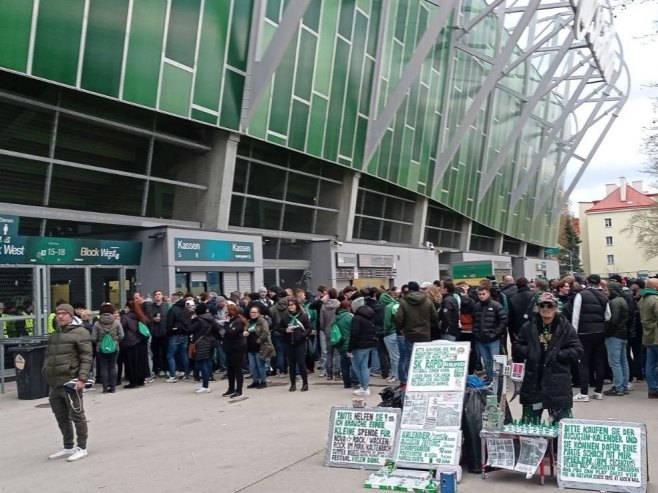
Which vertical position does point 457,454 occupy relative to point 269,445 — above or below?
above

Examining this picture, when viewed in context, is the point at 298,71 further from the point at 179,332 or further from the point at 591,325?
the point at 591,325

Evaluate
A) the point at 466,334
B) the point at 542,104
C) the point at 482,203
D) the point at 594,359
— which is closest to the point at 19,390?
the point at 466,334

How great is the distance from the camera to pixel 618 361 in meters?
9.84

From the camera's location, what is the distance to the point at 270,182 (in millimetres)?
23672

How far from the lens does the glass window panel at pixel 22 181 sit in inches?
605

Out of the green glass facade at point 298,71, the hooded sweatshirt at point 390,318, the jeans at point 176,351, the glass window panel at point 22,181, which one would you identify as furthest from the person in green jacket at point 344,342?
the glass window panel at point 22,181

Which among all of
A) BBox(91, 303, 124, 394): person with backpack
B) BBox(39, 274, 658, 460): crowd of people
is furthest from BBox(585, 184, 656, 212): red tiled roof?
BBox(91, 303, 124, 394): person with backpack

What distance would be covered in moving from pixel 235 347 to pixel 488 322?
4147 millimetres

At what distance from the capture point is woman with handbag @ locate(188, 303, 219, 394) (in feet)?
39.3

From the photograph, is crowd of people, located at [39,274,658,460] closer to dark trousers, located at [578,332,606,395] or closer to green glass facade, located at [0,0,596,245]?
dark trousers, located at [578,332,606,395]

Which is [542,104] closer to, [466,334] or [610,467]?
[466,334]

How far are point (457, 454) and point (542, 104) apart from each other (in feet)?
153

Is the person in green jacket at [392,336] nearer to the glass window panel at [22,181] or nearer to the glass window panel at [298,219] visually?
the glass window panel at [22,181]

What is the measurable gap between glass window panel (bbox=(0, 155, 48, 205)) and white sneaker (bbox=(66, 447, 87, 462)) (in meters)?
9.66
